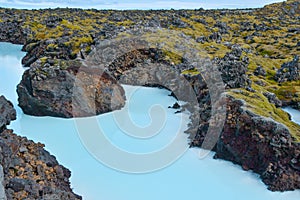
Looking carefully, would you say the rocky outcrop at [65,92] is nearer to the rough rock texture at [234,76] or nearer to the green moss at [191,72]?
the rough rock texture at [234,76]

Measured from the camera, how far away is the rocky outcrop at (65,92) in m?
18.2

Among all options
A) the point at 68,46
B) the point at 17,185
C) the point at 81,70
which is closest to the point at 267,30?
the point at 68,46

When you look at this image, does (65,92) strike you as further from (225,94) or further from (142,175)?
(225,94)

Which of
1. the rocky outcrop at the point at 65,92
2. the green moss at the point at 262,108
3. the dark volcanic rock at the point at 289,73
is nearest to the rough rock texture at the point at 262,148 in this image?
the green moss at the point at 262,108

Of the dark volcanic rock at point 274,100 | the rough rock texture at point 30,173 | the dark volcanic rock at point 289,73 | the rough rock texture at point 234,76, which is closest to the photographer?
the rough rock texture at point 30,173

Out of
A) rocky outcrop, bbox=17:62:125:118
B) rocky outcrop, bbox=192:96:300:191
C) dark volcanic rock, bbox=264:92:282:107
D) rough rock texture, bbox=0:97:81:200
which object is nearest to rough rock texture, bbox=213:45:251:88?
dark volcanic rock, bbox=264:92:282:107

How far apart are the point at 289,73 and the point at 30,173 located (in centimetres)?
2268

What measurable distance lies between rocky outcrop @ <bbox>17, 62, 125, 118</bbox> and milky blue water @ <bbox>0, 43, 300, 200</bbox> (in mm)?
601

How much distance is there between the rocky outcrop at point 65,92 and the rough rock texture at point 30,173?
4478 mm

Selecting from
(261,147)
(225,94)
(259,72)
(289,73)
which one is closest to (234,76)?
(225,94)

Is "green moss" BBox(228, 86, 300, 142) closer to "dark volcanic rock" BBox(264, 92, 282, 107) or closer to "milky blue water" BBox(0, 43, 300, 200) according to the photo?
"milky blue water" BBox(0, 43, 300, 200)

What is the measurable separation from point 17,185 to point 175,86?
52.5 feet

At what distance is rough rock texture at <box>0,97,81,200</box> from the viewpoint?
945 cm

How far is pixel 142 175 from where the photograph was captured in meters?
12.8
